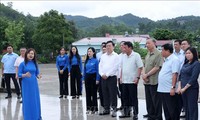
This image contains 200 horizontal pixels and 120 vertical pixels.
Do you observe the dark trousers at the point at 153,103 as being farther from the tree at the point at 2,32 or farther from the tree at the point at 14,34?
the tree at the point at 2,32

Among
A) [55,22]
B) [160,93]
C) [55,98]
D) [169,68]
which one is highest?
[55,22]

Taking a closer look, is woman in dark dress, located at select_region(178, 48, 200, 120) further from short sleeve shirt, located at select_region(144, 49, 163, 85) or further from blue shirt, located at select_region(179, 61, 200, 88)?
short sleeve shirt, located at select_region(144, 49, 163, 85)

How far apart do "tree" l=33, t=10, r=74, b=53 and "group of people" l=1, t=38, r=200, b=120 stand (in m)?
36.4

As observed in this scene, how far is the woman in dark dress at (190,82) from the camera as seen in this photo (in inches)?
243

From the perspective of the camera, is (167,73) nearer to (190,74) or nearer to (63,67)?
(190,74)

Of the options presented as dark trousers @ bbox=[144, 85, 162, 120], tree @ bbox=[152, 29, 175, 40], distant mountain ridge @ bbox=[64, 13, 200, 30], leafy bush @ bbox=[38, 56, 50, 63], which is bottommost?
leafy bush @ bbox=[38, 56, 50, 63]

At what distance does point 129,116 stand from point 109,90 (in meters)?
0.76

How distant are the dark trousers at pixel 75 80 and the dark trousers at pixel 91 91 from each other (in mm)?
2245

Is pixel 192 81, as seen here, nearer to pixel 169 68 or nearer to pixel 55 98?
pixel 169 68

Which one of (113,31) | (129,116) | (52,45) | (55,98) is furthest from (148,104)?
(113,31)

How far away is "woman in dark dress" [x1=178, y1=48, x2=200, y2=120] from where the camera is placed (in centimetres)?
616

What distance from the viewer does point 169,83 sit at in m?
6.57

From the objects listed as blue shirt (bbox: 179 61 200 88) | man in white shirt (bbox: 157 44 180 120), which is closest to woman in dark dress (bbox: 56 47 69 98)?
man in white shirt (bbox: 157 44 180 120)

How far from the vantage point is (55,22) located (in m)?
46.5
